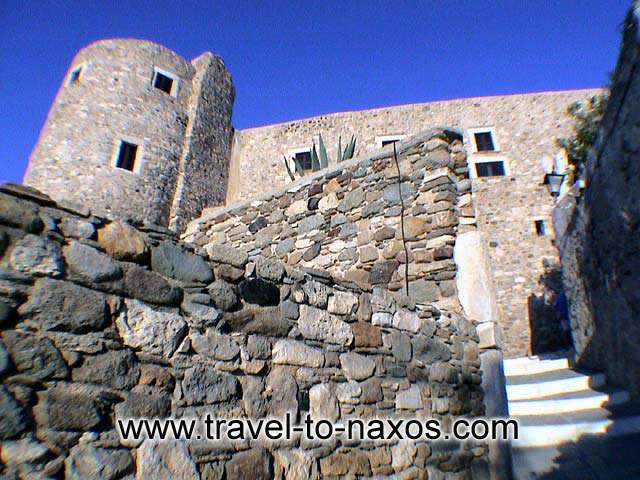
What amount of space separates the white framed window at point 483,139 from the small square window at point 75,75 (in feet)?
49.4

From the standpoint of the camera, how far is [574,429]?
3838mm

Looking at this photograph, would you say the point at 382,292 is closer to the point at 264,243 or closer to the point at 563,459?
the point at 264,243

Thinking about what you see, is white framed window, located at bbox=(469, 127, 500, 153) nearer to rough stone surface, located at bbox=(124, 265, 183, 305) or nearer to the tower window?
the tower window

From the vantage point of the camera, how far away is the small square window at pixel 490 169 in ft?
49.7

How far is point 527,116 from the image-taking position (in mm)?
15617

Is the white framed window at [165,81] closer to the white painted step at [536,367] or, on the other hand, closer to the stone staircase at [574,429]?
the white painted step at [536,367]

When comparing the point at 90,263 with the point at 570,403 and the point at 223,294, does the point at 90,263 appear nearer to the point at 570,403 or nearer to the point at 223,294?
the point at 223,294

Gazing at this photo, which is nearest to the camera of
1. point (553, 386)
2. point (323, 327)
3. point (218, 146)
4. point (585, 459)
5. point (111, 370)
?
point (111, 370)

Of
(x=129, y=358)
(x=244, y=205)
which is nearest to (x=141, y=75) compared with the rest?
(x=244, y=205)

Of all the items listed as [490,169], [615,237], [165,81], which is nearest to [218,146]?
[165,81]

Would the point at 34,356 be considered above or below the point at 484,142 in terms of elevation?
below

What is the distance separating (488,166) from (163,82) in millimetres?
13253

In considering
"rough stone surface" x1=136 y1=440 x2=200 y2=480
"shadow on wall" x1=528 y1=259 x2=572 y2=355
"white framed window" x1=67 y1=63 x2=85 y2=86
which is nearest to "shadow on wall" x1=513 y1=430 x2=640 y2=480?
"rough stone surface" x1=136 y1=440 x2=200 y2=480

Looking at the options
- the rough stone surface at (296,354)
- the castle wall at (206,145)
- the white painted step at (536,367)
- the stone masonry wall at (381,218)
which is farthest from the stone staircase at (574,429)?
the castle wall at (206,145)
